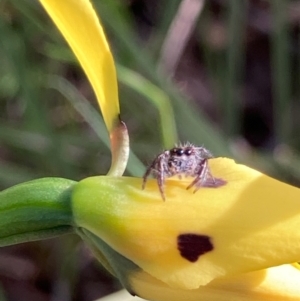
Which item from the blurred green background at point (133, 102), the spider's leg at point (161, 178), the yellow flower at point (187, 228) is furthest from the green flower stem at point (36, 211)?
the blurred green background at point (133, 102)

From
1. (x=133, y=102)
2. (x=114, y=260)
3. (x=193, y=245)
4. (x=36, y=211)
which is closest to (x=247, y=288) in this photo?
(x=193, y=245)

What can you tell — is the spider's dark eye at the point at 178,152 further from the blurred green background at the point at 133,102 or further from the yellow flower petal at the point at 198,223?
the blurred green background at the point at 133,102

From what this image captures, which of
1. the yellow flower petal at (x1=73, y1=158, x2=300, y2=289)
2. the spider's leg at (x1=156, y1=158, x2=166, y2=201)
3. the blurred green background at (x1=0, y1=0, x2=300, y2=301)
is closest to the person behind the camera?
the yellow flower petal at (x1=73, y1=158, x2=300, y2=289)

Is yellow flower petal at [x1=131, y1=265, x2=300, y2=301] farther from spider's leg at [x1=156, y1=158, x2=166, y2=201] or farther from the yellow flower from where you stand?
spider's leg at [x1=156, y1=158, x2=166, y2=201]

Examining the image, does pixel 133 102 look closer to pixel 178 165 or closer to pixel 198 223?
pixel 178 165

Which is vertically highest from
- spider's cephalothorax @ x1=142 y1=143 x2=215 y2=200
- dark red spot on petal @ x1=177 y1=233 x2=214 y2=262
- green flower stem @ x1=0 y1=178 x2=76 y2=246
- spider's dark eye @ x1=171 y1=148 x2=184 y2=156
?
spider's dark eye @ x1=171 y1=148 x2=184 y2=156

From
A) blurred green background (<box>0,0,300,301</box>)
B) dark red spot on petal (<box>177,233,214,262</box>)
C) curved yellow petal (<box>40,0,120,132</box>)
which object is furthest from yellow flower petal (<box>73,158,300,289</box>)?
blurred green background (<box>0,0,300,301</box>)

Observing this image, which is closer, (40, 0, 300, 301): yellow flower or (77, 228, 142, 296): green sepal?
(40, 0, 300, 301): yellow flower
